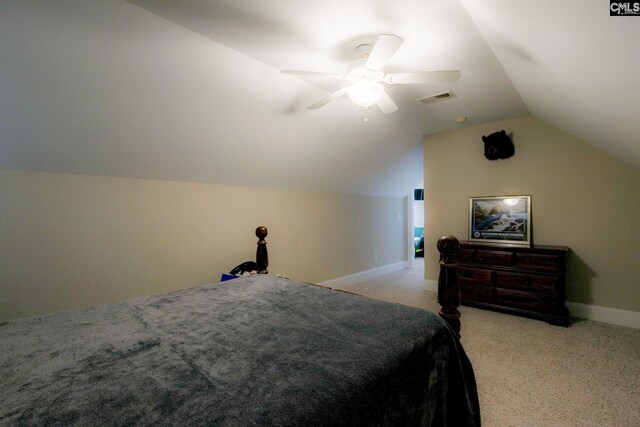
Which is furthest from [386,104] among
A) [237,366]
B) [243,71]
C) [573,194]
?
[573,194]

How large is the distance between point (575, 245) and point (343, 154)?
2998mm

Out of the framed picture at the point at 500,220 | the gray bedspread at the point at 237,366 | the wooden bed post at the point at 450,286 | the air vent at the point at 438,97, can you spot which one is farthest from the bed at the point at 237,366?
the framed picture at the point at 500,220

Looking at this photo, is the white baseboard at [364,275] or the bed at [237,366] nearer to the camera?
the bed at [237,366]

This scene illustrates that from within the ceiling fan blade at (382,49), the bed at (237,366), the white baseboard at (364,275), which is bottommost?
the white baseboard at (364,275)

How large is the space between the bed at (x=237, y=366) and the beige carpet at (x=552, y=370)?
87 cm

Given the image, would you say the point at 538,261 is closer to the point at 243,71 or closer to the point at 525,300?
the point at 525,300

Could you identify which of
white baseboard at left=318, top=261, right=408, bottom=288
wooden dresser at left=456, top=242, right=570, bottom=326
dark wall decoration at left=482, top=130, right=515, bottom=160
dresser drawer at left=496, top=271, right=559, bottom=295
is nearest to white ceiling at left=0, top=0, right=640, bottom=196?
dark wall decoration at left=482, top=130, right=515, bottom=160

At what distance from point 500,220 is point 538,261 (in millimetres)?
745

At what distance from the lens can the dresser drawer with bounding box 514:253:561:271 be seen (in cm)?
311

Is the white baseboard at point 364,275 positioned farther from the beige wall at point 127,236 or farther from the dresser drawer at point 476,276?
the dresser drawer at point 476,276

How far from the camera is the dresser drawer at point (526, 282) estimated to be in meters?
3.12

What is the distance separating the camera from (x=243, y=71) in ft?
7.73

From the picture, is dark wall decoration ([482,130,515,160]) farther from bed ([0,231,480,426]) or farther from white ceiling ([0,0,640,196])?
bed ([0,231,480,426])

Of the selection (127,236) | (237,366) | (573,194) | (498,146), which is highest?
(498,146)
